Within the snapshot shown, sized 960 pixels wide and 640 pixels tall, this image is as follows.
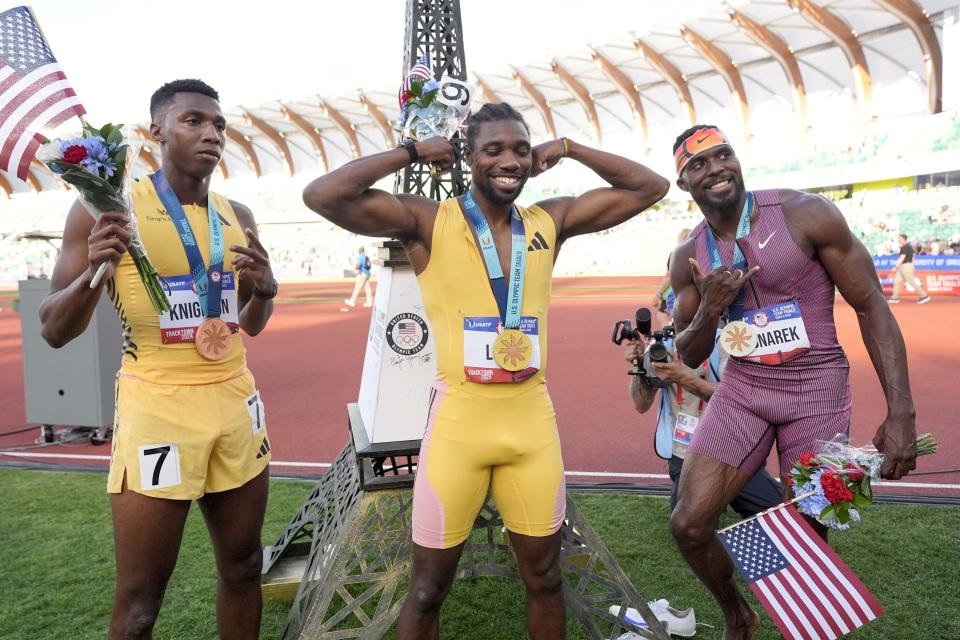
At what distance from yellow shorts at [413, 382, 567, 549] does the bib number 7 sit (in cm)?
88

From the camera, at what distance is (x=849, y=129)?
4019cm

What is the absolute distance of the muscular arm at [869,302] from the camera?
10.1ft

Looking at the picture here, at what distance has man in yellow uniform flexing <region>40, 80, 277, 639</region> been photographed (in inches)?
99.6

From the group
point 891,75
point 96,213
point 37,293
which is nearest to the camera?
point 96,213

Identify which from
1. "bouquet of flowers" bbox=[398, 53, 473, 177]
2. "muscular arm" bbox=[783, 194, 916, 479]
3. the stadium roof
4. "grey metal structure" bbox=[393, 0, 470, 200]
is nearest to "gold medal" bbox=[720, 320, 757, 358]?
"muscular arm" bbox=[783, 194, 916, 479]

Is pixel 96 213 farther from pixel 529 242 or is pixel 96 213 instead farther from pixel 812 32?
pixel 812 32

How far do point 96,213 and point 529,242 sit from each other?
150cm

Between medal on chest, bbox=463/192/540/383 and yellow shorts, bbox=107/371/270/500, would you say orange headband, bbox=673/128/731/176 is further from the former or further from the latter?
yellow shorts, bbox=107/371/270/500

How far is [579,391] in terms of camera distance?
992 centimetres

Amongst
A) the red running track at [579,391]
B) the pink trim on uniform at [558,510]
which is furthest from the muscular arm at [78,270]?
the red running track at [579,391]

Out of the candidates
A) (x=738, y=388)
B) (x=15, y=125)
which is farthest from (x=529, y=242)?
(x=15, y=125)

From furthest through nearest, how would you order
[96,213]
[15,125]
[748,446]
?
1. [748,446]
2. [15,125]
3. [96,213]

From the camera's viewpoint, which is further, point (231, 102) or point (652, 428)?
point (231, 102)

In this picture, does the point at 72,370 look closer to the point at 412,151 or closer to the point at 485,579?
the point at 485,579
